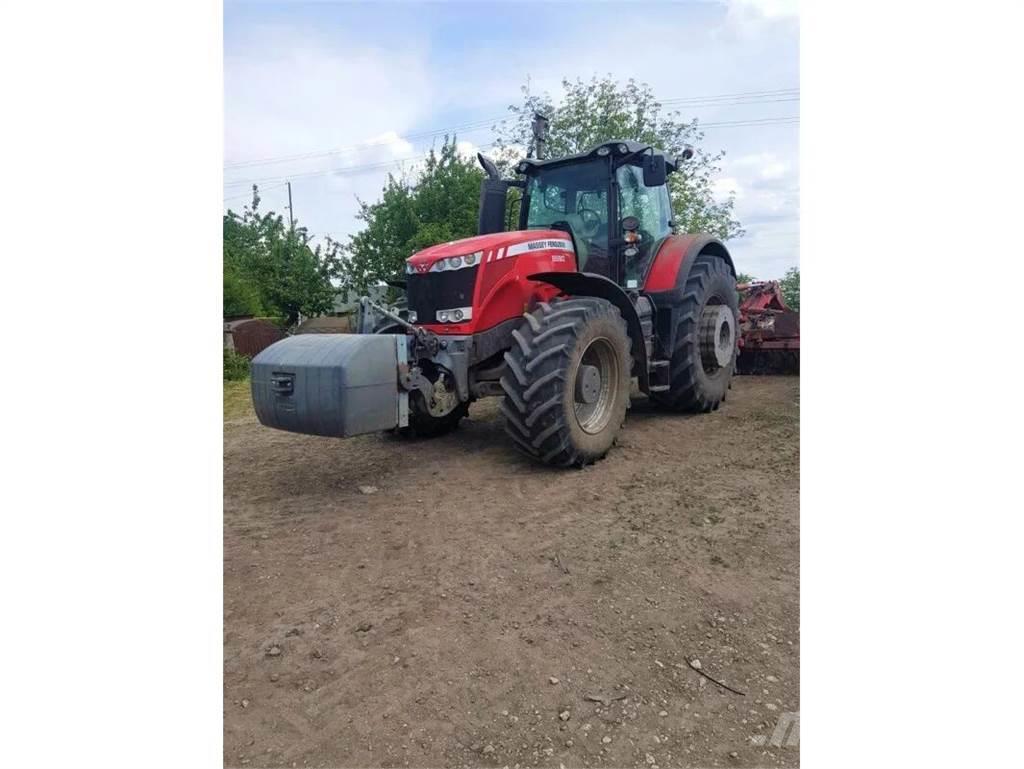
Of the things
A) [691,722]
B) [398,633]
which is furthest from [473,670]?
[691,722]

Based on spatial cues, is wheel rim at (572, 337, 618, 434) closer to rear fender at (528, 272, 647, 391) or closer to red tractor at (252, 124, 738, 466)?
red tractor at (252, 124, 738, 466)

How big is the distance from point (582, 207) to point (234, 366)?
23.2ft

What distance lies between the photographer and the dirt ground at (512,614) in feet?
5.89

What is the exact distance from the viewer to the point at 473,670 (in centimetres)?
205

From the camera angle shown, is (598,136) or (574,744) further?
(598,136)

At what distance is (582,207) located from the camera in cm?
520

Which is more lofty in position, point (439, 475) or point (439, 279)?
point (439, 279)

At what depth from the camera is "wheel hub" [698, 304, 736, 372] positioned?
588 cm

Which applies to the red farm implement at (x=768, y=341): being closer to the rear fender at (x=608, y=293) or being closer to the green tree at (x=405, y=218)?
the rear fender at (x=608, y=293)

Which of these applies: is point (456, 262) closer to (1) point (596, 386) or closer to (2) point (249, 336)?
(1) point (596, 386)

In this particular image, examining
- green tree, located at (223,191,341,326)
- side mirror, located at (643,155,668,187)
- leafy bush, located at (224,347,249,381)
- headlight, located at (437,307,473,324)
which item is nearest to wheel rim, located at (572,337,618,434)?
headlight, located at (437,307,473,324)

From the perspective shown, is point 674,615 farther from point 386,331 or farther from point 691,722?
point 386,331

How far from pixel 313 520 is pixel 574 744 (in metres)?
2.08

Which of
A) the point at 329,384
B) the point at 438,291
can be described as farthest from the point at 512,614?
the point at 438,291
